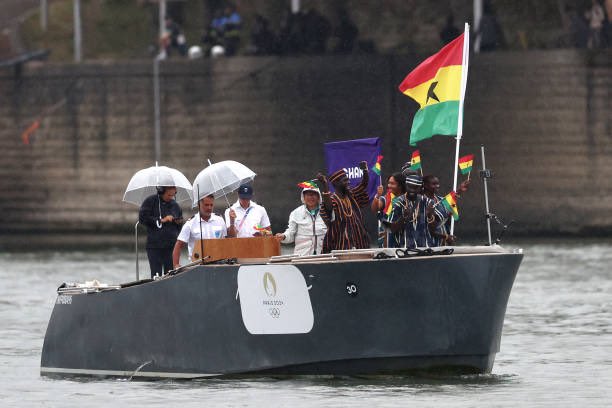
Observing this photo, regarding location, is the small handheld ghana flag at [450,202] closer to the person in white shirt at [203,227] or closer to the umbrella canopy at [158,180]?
the person in white shirt at [203,227]

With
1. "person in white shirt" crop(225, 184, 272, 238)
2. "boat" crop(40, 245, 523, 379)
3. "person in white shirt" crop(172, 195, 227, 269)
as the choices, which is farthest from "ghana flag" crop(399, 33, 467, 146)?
"person in white shirt" crop(172, 195, 227, 269)

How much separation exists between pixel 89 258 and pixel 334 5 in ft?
38.0

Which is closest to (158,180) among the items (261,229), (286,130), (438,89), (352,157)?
(261,229)

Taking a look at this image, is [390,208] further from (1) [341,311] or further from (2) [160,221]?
(2) [160,221]

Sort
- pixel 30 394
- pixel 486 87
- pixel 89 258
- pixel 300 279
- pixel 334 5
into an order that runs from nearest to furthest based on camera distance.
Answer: pixel 300 279
pixel 30 394
pixel 89 258
pixel 486 87
pixel 334 5

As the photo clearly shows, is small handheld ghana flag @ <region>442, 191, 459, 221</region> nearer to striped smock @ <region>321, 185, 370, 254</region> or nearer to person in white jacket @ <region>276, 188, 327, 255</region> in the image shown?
striped smock @ <region>321, 185, 370, 254</region>

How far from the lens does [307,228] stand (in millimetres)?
18641

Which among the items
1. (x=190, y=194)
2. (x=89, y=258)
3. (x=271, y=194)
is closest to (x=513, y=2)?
(x=271, y=194)

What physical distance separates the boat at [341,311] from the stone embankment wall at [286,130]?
26713mm

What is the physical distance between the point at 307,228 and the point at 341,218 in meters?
0.44

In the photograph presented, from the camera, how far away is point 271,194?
48.2 m

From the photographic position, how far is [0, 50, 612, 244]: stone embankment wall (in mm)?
46188

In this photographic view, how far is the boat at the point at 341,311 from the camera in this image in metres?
17.6

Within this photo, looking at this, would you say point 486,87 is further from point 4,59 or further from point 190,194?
point 190,194
